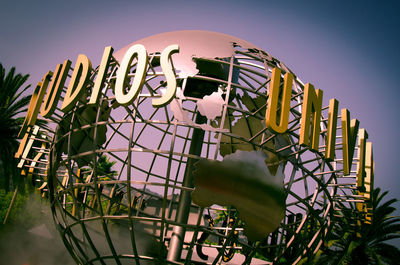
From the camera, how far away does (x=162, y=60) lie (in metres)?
4.34

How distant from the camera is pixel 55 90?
4.92 m

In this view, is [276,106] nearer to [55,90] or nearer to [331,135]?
[331,135]

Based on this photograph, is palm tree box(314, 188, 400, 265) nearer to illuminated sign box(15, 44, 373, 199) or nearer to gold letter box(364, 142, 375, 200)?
gold letter box(364, 142, 375, 200)

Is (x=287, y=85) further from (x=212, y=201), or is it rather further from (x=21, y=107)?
(x=21, y=107)

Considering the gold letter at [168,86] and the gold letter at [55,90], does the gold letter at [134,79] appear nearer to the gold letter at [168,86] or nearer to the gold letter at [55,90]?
the gold letter at [168,86]

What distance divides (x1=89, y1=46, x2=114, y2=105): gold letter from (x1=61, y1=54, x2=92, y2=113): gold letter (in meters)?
0.20

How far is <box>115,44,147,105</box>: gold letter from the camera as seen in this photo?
405 cm

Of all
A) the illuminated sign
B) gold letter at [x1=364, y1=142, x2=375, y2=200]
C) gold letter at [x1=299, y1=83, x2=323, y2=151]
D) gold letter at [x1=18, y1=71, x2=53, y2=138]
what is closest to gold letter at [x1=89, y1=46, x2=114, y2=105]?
the illuminated sign

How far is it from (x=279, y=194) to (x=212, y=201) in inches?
35.2

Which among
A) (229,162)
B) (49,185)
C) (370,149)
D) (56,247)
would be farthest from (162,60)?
(56,247)

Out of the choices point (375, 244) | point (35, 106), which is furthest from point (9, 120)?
point (375, 244)

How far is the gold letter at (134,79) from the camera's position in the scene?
13.3 ft

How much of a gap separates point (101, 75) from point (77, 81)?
0.51 m

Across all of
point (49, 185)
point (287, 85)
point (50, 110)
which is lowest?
point (49, 185)
